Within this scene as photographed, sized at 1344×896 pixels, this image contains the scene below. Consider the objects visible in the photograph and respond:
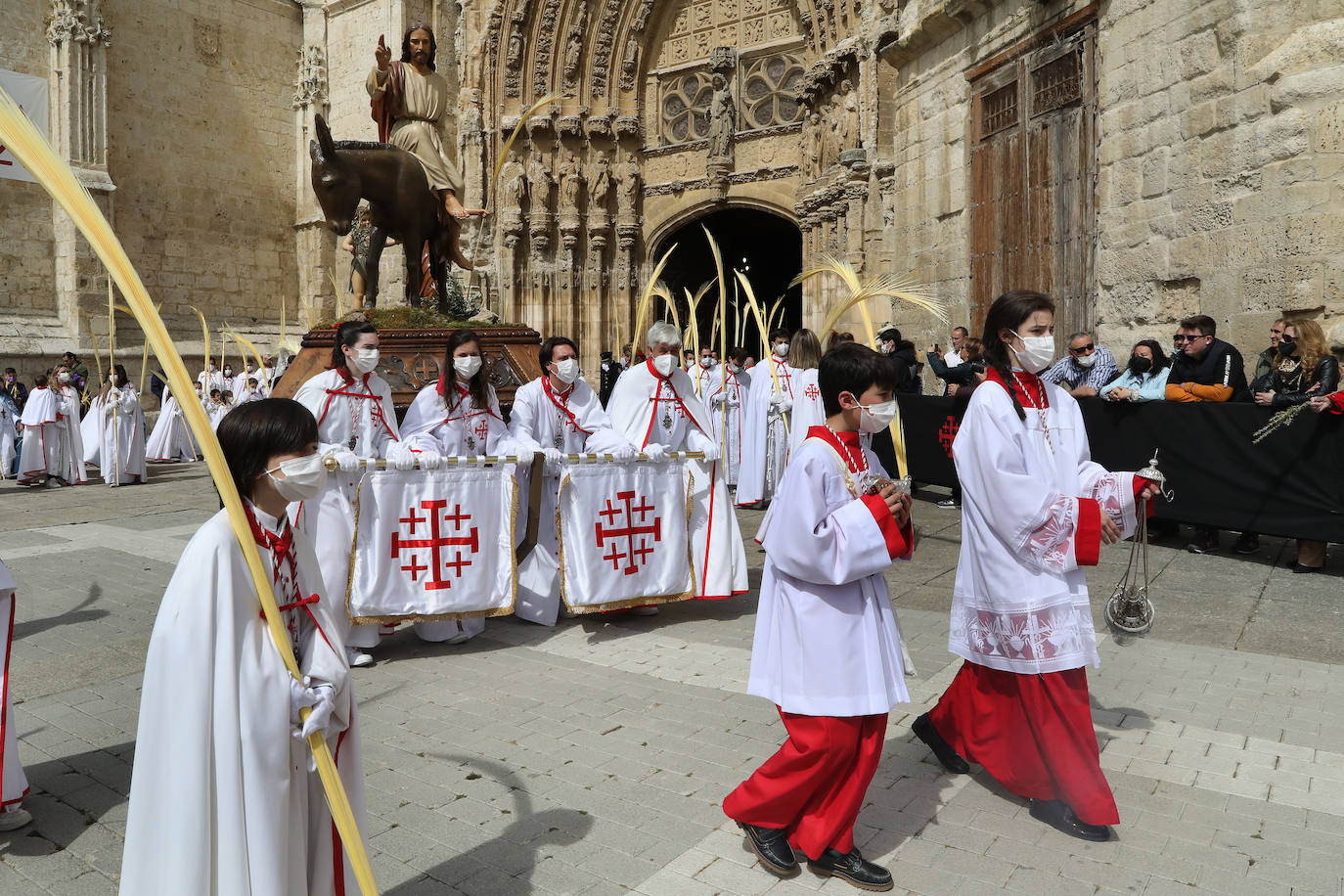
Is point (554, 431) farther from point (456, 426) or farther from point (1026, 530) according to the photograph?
point (1026, 530)

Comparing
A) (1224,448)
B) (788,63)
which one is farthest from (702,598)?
(788,63)

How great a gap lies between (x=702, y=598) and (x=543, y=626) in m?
1.11

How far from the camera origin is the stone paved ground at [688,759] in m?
3.14

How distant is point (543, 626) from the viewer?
20.8 feet

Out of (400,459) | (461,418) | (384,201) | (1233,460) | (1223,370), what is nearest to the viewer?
Result: (400,459)

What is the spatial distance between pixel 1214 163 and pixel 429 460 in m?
7.06

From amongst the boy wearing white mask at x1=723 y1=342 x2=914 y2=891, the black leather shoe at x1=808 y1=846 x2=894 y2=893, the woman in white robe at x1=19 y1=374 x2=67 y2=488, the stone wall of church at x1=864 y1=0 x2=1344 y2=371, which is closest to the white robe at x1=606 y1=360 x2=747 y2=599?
the boy wearing white mask at x1=723 y1=342 x2=914 y2=891

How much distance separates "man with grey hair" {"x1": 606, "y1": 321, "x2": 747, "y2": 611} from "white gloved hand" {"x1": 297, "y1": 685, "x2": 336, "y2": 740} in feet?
14.3

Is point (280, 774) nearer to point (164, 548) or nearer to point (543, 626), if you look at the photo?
point (543, 626)

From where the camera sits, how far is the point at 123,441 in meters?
15.6

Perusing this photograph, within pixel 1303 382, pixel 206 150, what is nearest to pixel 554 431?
pixel 1303 382

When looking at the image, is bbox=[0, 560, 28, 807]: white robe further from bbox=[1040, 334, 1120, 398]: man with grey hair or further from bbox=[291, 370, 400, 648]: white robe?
bbox=[1040, 334, 1120, 398]: man with grey hair

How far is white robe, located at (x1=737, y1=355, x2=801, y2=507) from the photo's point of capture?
10.8 m

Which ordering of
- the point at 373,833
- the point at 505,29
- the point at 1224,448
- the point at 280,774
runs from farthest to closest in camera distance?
the point at 505,29 < the point at 1224,448 < the point at 373,833 < the point at 280,774
